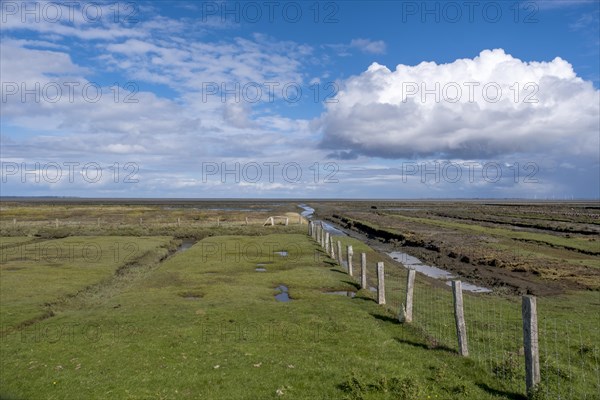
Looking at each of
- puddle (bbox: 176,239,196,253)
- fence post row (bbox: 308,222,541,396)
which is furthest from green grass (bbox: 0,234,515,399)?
puddle (bbox: 176,239,196,253)

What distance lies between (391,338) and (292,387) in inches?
256

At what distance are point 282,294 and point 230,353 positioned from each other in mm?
14334

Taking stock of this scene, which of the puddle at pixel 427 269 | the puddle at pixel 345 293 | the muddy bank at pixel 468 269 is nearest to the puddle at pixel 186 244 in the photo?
the muddy bank at pixel 468 269

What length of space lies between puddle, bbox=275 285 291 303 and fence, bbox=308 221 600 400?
5.56m

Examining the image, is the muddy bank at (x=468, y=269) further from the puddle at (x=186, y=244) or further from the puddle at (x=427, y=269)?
the puddle at (x=186, y=244)

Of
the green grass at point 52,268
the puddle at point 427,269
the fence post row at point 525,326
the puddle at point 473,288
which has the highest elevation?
the fence post row at point 525,326

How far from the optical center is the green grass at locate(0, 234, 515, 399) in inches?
547

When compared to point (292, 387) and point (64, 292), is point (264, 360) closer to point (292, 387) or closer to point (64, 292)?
point (292, 387)

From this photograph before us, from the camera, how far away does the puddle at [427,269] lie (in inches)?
1375

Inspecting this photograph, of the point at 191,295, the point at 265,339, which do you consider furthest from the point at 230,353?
the point at 191,295

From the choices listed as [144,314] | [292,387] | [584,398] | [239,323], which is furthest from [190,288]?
[584,398]

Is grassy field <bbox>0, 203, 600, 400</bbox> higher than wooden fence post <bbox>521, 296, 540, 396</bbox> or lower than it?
lower

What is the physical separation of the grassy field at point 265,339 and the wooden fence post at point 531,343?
0.48m

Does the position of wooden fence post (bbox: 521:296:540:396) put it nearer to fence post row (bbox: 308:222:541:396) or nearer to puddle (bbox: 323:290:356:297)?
fence post row (bbox: 308:222:541:396)
